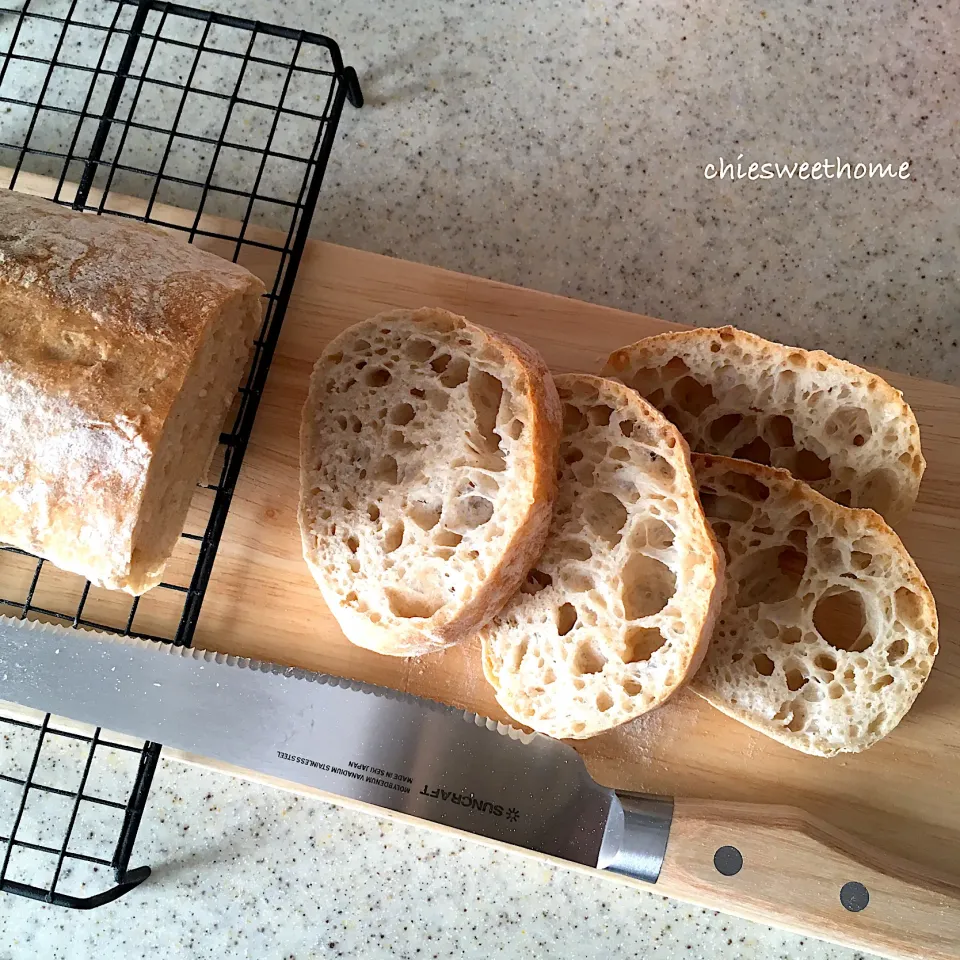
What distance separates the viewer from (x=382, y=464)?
1.31 m

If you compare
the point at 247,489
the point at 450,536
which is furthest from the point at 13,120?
the point at 450,536

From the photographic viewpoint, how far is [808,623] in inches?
49.5

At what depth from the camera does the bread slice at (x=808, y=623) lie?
1227 mm

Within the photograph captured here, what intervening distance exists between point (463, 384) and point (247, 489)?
43 cm

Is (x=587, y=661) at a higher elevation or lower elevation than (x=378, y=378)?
lower

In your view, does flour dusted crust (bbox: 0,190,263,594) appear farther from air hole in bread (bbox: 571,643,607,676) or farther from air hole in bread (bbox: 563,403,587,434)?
air hole in bread (bbox: 571,643,607,676)

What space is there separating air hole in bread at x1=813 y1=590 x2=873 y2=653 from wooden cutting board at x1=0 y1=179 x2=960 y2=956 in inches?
5.9

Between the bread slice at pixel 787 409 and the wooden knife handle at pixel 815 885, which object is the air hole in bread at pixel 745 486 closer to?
the bread slice at pixel 787 409

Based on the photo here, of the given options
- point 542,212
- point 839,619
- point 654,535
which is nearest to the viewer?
point 654,535

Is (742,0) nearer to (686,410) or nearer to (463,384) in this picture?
(686,410)

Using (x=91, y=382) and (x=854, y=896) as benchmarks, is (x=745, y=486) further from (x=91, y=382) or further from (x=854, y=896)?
(x=91, y=382)

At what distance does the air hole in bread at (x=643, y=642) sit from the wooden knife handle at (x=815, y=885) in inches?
9.0

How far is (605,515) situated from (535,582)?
0.15 metres

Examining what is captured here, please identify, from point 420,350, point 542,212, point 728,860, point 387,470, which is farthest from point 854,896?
point 542,212
